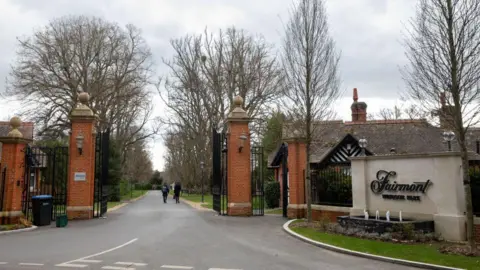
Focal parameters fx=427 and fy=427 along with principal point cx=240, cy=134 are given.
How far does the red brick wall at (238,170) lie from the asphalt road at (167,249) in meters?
3.21

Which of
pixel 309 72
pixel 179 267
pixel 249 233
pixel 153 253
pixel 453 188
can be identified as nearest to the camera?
pixel 179 267

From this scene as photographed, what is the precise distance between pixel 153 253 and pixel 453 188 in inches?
330

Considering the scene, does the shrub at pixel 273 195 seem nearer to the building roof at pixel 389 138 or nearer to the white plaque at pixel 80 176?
the building roof at pixel 389 138

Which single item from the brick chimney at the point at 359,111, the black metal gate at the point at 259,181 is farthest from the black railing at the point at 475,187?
the brick chimney at the point at 359,111

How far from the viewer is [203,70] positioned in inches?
1594

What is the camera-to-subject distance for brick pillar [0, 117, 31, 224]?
15.6 meters

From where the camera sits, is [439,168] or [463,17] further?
[439,168]

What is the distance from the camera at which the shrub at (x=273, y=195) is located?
27.7 meters

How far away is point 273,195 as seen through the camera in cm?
2769

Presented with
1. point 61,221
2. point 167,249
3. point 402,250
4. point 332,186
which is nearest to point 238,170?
point 332,186

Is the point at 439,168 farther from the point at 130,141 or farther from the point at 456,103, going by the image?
the point at 130,141

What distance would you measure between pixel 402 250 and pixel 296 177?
8.90m

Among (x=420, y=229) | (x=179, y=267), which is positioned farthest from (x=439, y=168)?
(x=179, y=267)

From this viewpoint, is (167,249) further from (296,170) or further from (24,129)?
(24,129)
